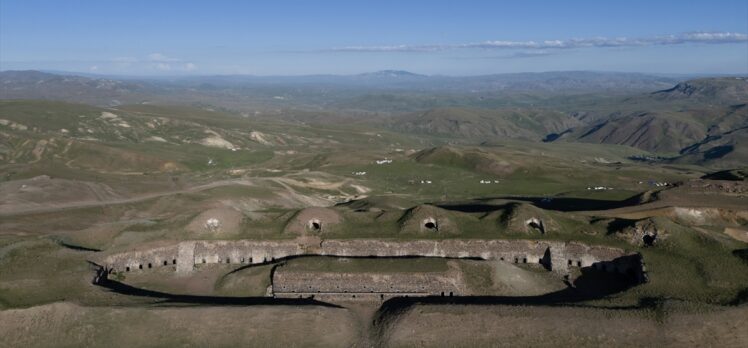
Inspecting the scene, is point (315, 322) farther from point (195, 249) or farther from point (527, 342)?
point (195, 249)

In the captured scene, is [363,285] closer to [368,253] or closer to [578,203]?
[368,253]

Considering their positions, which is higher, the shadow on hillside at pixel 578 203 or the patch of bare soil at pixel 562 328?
the patch of bare soil at pixel 562 328

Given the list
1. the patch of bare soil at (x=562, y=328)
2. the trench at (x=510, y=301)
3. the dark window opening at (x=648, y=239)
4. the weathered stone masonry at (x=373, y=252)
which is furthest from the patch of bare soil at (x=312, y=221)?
the dark window opening at (x=648, y=239)

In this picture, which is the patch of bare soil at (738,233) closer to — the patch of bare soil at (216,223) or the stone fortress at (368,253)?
the stone fortress at (368,253)

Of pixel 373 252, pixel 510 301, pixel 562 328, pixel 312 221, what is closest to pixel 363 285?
pixel 373 252

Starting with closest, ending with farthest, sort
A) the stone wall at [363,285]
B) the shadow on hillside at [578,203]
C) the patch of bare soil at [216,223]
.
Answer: the stone wall at [363,285], the patch of bare soil at [216,223], the shadow on hillside at [578,203]

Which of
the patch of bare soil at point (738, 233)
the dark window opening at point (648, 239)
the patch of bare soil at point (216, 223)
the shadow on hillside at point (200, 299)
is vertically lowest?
the shadow on hillside at point (200, 299)

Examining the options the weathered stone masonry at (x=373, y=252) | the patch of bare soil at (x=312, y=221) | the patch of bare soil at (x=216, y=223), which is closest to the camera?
the weathered stone masonry at (x=373, y=252)

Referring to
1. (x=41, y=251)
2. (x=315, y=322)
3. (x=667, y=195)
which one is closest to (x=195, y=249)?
(x=41, y=251)

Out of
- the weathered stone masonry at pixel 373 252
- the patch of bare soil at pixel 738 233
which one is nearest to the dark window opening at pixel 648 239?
the weathered stone masonry at pixel 373 252

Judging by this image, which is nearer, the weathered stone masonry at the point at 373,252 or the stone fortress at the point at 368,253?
the stone fortress at the point at 368,253

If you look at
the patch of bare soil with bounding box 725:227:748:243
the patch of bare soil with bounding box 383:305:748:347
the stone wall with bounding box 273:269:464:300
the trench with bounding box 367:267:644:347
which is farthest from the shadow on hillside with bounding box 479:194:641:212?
the stone wall with bounding box 273:269:464:300
